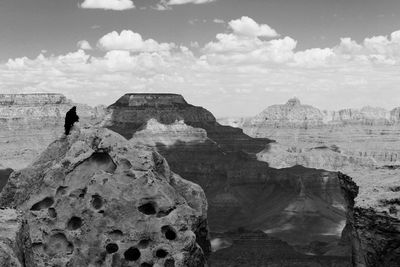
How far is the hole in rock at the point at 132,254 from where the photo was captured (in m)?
22.9

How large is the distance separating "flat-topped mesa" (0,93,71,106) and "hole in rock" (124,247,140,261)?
134m

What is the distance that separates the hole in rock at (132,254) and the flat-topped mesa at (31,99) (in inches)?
5267

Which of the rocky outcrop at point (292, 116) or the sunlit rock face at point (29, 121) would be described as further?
the rocky outcrop at point (292, 116)

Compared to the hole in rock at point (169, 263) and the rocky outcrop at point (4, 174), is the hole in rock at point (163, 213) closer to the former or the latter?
the hole in rock at point (169, 263)

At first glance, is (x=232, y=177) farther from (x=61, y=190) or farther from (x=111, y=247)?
(x=111, y=247)

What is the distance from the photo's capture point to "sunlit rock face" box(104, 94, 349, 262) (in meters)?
112

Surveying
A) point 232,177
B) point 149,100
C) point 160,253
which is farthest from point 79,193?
point 149,100

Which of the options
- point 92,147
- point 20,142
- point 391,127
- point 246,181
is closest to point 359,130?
point 391,127

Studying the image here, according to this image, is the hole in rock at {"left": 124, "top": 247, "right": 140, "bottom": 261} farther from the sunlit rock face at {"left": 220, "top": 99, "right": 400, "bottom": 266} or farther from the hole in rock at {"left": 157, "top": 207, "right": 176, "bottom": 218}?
the sunlit rock face at {"left": 220, "top": 99, "right": 400, "bottom": 266}

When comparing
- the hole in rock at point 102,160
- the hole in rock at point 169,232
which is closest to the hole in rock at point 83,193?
the hole in rock at point 102,160

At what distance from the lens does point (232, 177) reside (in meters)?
133

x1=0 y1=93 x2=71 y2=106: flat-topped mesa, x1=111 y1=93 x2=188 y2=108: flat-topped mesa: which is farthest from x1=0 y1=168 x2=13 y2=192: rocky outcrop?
x1=111 y1=93 x2=188 y2=108: flat-topped mesa

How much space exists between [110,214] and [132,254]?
146 cm

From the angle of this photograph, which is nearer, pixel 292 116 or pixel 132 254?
pixel 132 254
